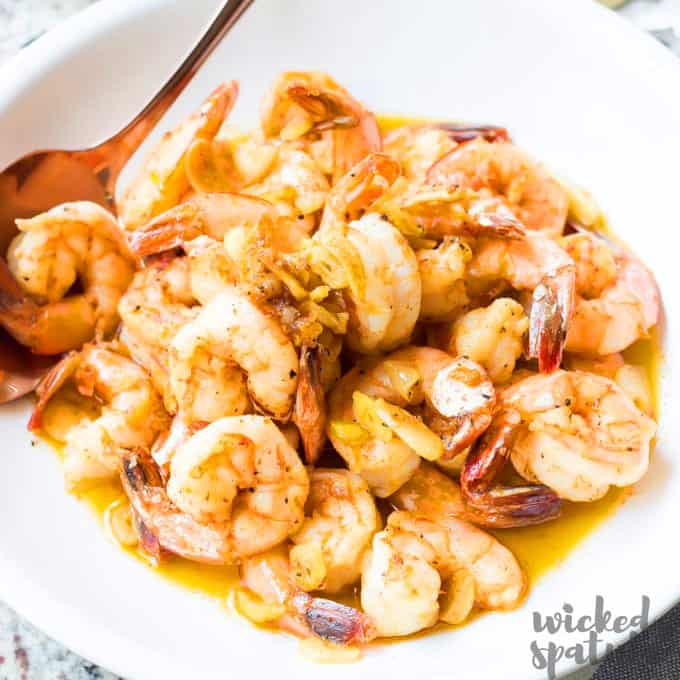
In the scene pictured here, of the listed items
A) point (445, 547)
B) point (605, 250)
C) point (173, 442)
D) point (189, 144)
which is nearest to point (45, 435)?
point (173, 442)

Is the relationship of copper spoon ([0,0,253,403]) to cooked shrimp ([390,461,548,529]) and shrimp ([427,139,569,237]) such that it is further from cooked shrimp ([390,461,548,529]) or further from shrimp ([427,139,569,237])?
cooked shrimp ([390,461,548,529])

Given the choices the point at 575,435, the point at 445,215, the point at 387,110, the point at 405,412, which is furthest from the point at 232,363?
the point at 387,110

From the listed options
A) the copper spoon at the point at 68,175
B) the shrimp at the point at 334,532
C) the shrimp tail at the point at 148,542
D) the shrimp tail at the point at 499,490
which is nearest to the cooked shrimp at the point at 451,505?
the shrimp tail at the point at 499,490

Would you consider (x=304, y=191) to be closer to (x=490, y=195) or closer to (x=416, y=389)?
(x=490, y=195)

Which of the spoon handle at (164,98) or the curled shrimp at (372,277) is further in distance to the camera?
the spoon handle at (164,98)

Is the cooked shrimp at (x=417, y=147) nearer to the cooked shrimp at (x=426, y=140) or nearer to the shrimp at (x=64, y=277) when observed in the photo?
the cooked shrimp at (x=426, y=140)

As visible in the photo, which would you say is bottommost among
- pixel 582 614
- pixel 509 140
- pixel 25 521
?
pixel 582 614
